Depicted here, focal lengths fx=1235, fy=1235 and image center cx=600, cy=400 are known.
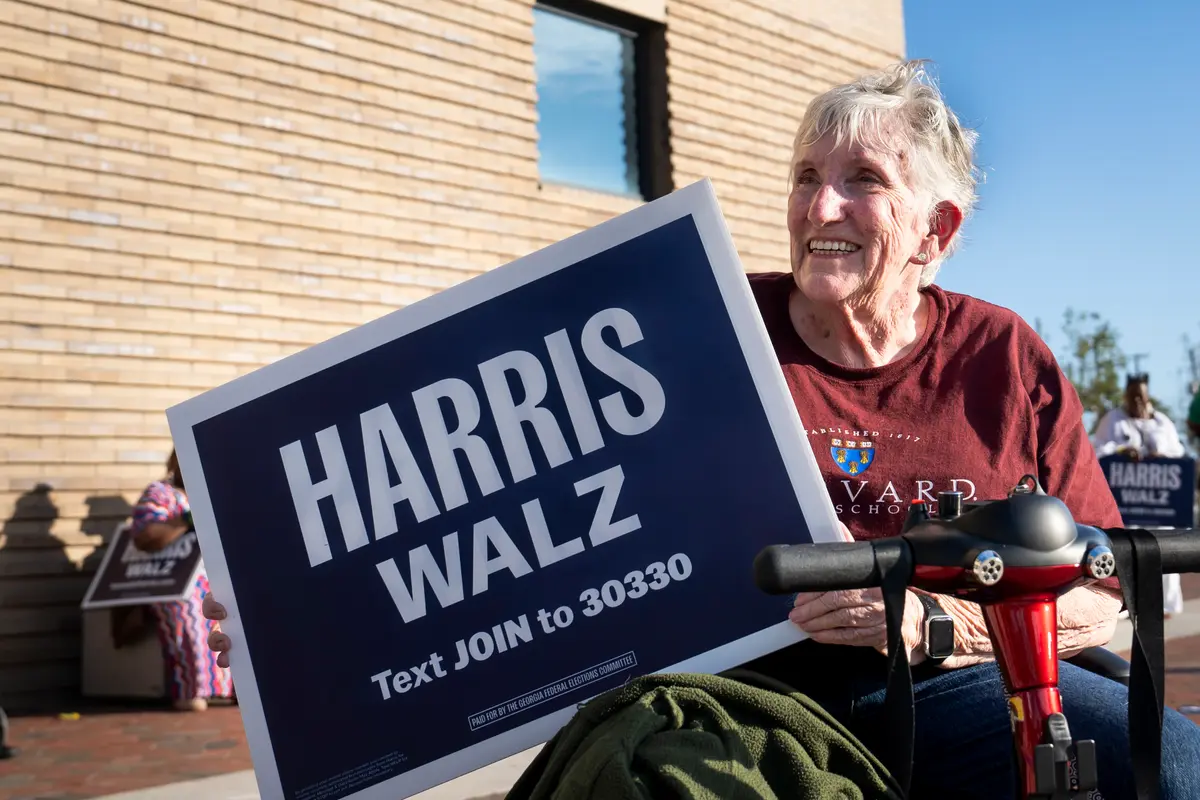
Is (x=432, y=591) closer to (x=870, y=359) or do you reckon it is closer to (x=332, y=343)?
(x=332, y=343)

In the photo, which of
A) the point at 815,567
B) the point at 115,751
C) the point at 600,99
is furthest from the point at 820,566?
the point at 600,99

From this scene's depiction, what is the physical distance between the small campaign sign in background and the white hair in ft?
19.0

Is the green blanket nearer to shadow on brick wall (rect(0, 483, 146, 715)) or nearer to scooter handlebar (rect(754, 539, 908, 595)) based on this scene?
scooter handlebar (rect(754, 539, 908, 595))

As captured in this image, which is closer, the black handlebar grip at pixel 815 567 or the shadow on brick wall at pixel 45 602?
the black handlebar grip at pixel 815 567

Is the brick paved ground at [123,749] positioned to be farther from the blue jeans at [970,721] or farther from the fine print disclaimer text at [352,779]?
the blue jeans at [970,721]

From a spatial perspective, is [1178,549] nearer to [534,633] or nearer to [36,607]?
[534,633]

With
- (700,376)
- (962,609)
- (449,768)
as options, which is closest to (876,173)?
(700,376)

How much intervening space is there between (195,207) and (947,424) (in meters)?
6.48

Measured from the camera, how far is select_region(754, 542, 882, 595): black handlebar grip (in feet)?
4.22

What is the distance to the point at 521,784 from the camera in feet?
5.18

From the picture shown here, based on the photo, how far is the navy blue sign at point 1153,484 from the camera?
9469mm

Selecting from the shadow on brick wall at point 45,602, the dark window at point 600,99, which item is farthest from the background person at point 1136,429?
the shadow on brick wall at point 45,602

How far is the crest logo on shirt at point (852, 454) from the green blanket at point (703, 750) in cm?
60

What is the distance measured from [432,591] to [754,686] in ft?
1.76
